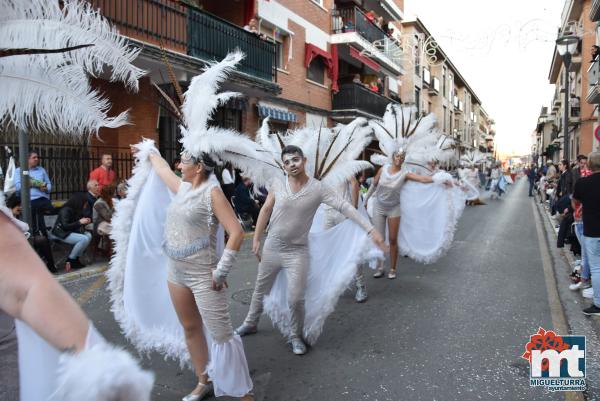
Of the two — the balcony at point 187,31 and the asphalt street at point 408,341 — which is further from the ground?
the balcony at point 187,31

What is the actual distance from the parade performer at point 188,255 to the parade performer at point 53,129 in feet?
2.52

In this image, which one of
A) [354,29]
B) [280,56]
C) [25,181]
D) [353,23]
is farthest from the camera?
[353,23]

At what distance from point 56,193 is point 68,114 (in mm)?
8502

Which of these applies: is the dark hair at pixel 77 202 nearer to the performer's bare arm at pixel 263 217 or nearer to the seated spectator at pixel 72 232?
the seated spectator at pixel 72 232

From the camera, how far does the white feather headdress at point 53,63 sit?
178 cm

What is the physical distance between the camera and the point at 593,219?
5430mm

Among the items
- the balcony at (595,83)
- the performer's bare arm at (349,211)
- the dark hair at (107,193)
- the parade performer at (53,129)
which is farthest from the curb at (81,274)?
the balcony at (595,83)

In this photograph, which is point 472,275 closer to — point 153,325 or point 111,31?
point 153,325

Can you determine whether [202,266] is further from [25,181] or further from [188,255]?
[25,181]

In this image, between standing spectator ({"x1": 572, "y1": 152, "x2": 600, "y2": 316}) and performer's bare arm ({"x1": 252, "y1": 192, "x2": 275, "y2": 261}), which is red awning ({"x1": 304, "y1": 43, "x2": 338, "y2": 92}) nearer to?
standing spectator ({"x1": 572, "y1": 152, "x2": 600, "y2": 316})

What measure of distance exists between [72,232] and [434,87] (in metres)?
37.8

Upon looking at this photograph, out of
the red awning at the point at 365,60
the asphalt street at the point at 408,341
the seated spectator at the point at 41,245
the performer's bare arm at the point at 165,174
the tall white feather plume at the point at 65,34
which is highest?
the red awning at the point at 365,60
